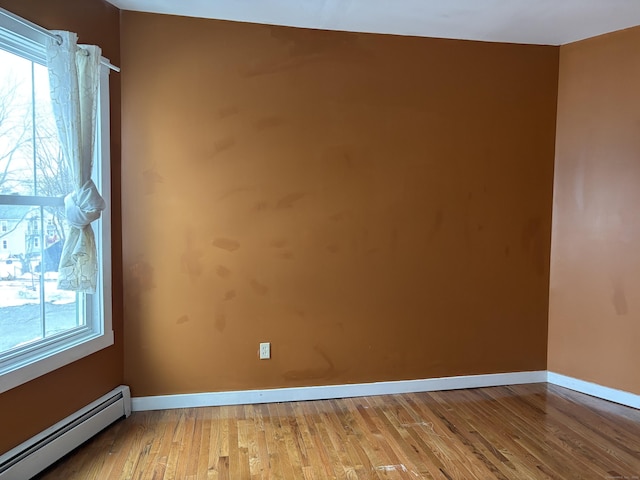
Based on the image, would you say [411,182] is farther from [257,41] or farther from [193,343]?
[193,343]

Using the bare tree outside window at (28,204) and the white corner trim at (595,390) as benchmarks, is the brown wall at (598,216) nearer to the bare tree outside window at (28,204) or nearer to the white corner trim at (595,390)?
the white corner trim at (595,390)

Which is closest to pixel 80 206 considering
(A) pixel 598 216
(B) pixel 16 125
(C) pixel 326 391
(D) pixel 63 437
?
(B) pixel 16 125

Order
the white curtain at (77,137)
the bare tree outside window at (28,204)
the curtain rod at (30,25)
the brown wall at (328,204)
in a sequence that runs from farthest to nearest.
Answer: the brown wall at (328,204)
the white curtain at (77,137)
the bare tree outside window at (28,204)
the curtain rod at (30,25)

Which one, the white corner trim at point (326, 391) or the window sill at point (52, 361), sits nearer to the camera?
the window sill at point (52, 361)

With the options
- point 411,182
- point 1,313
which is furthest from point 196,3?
point 1,313

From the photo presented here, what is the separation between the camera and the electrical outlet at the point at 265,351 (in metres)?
3.00

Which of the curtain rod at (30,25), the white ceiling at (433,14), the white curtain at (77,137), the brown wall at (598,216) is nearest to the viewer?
the curtain rod at (30,25)

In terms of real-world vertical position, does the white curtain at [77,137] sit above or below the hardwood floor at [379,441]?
above

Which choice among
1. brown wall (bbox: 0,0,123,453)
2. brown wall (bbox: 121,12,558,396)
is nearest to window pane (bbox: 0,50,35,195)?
brown wall (bbox: 0,0,123,453)

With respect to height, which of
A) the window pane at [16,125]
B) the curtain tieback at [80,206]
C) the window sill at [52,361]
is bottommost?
the window sill at [52,361]

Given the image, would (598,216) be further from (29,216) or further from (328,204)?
(29,216)

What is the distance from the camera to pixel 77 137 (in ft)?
7.32

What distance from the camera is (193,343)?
293 cm

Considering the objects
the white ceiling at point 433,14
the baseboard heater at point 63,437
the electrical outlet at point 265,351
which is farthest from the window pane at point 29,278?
the white ceiling at point 433,14
